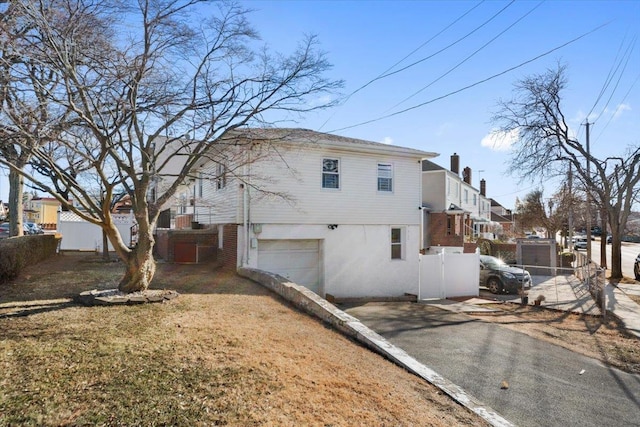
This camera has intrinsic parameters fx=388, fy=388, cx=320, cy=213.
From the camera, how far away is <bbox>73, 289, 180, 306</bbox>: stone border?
22.6ft

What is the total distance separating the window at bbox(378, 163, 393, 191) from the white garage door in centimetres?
338

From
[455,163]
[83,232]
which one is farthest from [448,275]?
[455,163]

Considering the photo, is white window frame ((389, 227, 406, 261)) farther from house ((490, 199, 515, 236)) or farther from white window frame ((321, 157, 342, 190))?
house ((490, 199, 515, 236))

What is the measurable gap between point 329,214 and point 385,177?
2851 millimetres

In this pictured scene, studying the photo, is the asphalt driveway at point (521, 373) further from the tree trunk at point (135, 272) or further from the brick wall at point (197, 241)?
the brick wall at point (197, 241)

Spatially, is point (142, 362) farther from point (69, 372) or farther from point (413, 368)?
point (413, 368)

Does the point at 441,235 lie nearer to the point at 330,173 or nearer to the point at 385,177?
the point at 385,177

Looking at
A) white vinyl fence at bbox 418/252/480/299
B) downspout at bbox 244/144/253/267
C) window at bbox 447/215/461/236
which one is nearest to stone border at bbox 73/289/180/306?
downspout at bbox 244/144/253/267

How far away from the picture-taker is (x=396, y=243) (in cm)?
1538

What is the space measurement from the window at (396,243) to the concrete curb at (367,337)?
20.7 ft

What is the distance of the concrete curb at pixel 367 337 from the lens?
459 cm

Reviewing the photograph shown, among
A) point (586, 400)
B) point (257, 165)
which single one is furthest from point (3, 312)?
point (586, 400)

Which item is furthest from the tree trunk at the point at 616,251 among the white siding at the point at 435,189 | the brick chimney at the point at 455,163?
the brick chimney at the point at 455,163

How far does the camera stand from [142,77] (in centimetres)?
725
